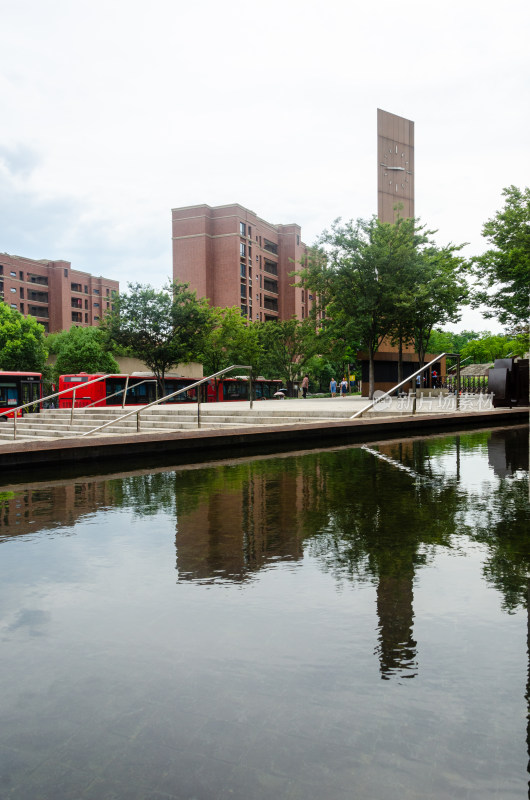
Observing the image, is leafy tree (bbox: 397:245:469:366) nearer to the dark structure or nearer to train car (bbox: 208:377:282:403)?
the dark structure

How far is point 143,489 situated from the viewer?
25.1 feet

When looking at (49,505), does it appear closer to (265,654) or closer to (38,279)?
(265,654)

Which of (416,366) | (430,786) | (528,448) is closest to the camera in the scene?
(430,786)

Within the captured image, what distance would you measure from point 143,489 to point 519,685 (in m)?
5.69

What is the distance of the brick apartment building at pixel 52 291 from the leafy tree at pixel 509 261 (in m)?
61.5

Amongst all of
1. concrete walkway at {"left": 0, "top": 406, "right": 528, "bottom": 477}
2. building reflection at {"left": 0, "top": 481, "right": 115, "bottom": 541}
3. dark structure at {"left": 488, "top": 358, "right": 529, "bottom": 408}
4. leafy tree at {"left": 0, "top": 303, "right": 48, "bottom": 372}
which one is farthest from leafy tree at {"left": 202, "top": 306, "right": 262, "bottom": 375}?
building reflection at {"left": 0, "top": 481, "right": 115, "bottom": 541}

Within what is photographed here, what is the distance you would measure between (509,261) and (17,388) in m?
24.2

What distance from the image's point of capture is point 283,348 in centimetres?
5428

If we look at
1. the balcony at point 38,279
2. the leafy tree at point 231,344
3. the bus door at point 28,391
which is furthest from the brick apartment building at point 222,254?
the bus door at point 28,391

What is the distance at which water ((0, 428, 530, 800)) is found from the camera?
6.67 feet

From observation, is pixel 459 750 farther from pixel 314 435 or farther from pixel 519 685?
pixel 314 435

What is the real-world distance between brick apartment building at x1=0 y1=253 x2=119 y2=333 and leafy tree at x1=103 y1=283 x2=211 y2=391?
4776cm

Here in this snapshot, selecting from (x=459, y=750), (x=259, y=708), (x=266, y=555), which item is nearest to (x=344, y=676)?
(x=259, y=708)

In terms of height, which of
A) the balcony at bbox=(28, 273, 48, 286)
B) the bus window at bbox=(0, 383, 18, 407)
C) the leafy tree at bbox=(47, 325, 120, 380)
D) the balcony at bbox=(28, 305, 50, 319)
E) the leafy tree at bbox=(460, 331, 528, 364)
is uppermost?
the balcony at bbox=(28, 273, 48, 286)
